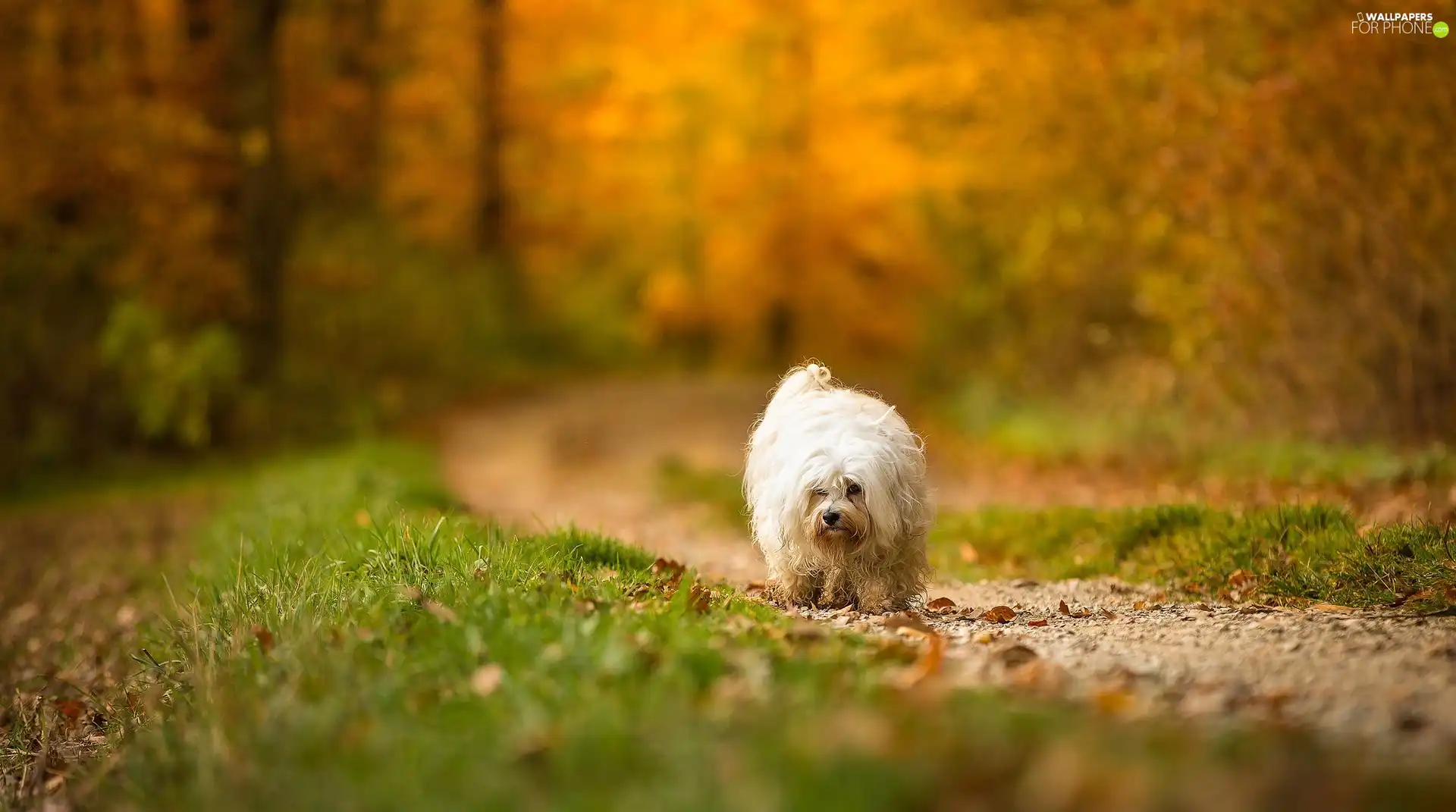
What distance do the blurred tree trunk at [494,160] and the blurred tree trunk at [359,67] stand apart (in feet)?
15.5

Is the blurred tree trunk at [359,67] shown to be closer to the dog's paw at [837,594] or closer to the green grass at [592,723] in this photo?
the green grass at [592,723]

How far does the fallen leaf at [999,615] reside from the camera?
5.91m

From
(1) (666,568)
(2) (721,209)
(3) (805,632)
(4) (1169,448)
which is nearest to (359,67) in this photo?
(2) (721,209)

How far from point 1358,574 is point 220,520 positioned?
8789 mm

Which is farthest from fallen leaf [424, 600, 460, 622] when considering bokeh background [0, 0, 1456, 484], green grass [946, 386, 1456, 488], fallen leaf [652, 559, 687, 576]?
bokeh background [0, 0, 1456, 484]

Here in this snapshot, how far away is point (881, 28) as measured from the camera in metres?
20.8

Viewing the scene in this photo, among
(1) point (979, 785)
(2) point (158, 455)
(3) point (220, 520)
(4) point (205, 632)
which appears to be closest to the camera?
(1) point (979, 785)

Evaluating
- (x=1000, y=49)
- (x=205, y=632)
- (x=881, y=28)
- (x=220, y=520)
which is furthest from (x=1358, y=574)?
(x=881, y=28)

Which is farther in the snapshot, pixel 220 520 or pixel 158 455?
pixel 158 455

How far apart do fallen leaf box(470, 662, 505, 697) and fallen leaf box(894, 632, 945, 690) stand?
4.05 ft

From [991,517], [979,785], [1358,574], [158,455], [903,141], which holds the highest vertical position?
[903,141]

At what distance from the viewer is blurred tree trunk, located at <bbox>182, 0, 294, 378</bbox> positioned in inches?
659

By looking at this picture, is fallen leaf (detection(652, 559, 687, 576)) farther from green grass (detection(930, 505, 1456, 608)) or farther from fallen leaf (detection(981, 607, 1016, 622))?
green grass (detection(930, 505, 1456, 608))

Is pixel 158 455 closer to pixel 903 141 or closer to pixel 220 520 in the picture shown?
pixel 220 520
